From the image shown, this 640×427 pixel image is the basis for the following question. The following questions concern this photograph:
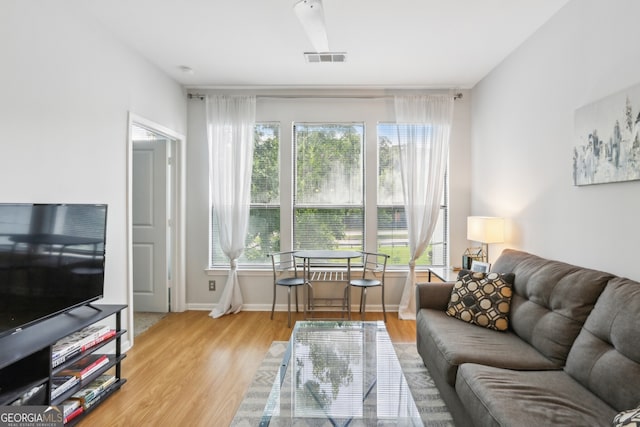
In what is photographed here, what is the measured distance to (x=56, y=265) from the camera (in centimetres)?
195

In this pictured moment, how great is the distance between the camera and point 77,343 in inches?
79.4

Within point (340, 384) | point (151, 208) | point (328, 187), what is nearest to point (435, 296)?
point (340, 384)

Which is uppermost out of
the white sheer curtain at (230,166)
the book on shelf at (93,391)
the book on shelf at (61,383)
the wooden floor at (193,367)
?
the white sheer curtain at (230,166)

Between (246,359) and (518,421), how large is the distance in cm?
210

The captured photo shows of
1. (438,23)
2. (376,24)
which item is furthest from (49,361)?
(438,23)

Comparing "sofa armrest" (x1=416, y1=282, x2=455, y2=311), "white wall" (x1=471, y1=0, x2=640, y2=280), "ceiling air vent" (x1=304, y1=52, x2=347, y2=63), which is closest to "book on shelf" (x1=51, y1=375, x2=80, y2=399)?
"sofa armrest" (x1=416, y1=282, x2=455, y2=311)

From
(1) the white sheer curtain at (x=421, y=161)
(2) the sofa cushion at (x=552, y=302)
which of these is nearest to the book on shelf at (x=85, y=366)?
(2) the sofa cushion at (x=552, y=302)

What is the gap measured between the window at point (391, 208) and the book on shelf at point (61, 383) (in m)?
3.09

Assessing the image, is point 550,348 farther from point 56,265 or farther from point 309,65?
point 309,65

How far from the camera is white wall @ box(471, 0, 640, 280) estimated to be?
1.90 metres

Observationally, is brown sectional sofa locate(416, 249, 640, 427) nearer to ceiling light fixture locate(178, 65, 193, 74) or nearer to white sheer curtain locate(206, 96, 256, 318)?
white sheer curtain locate(206, 96, 256, 318)

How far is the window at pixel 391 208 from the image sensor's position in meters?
4.09

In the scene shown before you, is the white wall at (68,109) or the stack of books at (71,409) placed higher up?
the white wall at (68,109)

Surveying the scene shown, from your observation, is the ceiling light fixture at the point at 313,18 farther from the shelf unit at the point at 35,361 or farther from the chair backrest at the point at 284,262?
the chair backrest at the point at 284,262
